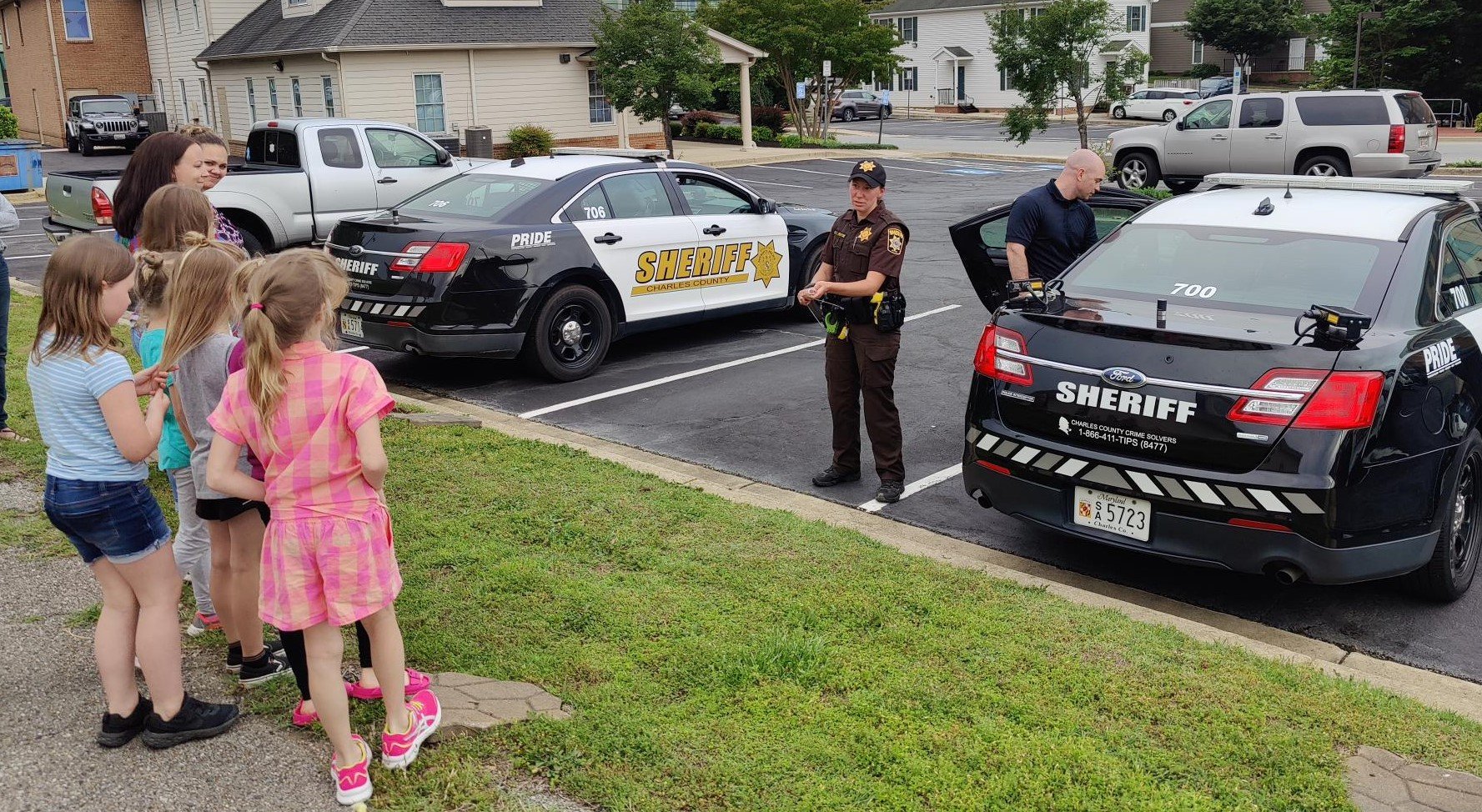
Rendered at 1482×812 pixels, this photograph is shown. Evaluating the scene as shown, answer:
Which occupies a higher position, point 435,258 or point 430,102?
point 430,102

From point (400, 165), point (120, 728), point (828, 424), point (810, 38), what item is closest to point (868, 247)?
point (828, 424)

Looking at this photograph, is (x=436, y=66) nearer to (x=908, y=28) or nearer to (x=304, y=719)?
(x=304, y=719)

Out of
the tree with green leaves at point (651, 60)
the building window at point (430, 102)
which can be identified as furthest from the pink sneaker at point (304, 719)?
the building window at point (430, 102)

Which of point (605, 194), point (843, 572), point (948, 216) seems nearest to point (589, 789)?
point (843, 572)

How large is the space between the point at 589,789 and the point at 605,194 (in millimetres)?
6437

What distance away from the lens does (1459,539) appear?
5.09 metres

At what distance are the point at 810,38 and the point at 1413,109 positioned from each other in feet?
65.5

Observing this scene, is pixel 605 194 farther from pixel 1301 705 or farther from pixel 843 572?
pixel 1301 705

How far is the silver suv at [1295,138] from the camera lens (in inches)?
780

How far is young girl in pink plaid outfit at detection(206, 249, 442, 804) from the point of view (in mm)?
3199

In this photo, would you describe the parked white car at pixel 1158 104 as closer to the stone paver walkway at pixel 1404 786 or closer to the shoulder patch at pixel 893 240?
the shoulder patch at pixel 893 240

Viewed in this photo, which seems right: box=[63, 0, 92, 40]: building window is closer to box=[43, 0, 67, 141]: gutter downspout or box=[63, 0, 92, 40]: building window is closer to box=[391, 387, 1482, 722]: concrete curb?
box=[43, 0, 67, 141]: gutter downspout

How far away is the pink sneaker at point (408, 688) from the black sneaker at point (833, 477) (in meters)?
3.00

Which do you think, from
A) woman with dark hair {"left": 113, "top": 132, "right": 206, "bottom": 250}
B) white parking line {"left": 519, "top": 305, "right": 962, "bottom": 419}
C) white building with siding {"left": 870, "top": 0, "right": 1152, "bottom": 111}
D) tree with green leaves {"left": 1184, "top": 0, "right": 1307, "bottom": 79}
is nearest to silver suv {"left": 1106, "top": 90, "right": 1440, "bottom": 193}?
white parking line {"left": 519, "top": 305, "right": 962, "bottom": 419}
